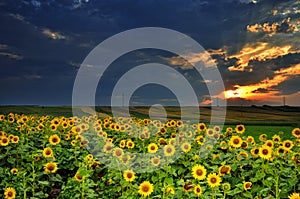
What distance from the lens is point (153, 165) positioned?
6.70 m

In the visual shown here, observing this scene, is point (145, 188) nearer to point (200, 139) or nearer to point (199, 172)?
point (199, 172)

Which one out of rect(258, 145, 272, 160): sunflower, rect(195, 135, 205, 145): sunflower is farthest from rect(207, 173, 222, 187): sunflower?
rect(195, 135, 205, 145): sunflower

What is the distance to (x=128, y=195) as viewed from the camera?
5887mm

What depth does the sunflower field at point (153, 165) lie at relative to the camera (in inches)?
219

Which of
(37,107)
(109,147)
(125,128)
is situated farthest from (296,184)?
(37,107)

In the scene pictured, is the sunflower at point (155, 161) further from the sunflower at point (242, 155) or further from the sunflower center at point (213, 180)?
the sunflower center at point (213, 180)

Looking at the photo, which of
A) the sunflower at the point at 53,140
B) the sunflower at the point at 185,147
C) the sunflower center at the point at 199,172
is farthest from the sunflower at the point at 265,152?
the sunflower at the point at 53,140

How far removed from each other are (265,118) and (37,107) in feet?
96.0

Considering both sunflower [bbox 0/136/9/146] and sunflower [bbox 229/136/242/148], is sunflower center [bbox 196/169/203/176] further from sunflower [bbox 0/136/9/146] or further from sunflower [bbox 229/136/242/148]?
sunflower [bbox 0/136/9/146]

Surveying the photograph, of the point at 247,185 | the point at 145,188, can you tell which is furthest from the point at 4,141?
the point at 247,185

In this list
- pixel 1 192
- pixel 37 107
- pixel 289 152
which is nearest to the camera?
pixel 289 152

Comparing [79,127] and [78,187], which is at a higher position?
[79,127]

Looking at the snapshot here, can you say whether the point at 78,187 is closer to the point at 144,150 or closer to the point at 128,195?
the point at 128,195

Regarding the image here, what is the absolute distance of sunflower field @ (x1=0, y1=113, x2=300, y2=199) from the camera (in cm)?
556
